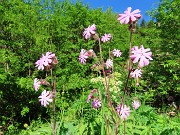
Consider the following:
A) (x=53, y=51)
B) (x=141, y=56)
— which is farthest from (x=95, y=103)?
(x=53, y=51)

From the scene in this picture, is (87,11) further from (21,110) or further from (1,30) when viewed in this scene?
(21,110)

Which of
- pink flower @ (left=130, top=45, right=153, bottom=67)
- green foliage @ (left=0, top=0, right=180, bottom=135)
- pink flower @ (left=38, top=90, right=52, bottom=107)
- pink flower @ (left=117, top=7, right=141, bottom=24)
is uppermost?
green foliage @ (left=0, top=0, right=180, bottom=135)

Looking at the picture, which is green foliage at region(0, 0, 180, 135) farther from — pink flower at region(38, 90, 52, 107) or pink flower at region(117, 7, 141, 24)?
pink flower at region(117, 7, 141, 24)

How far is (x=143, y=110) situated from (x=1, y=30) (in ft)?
21.4

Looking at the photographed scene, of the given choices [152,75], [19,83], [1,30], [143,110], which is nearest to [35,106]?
[19,83]

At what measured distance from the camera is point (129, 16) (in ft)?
5.11

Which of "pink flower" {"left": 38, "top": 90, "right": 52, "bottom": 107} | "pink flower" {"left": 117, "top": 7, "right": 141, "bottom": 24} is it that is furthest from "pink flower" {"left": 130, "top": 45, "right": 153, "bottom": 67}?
"pink flower" {"left": 38, "top": 90, "right": 52, "bottom": 107}

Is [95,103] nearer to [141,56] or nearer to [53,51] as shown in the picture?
[141,56]

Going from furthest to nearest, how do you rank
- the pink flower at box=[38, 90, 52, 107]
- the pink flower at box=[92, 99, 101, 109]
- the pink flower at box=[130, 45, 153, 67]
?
the pink flower at box=[92, 99, 101, 109] < the pink flower at box=[38, 90, 52, 107] < the pink flower at box=[130, 45, 153, 67]

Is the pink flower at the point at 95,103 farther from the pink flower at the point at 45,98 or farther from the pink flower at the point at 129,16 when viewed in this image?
the pink flower at the point at 129,16

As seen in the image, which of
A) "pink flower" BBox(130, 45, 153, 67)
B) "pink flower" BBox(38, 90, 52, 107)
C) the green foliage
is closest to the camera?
"pink flower" BBox(130, 45, 153, 67)

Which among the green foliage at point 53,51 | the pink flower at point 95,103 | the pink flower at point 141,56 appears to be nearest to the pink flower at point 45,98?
the pink flower at point 95,103

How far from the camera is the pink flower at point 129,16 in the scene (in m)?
1.55

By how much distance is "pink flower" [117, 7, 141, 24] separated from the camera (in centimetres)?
155
